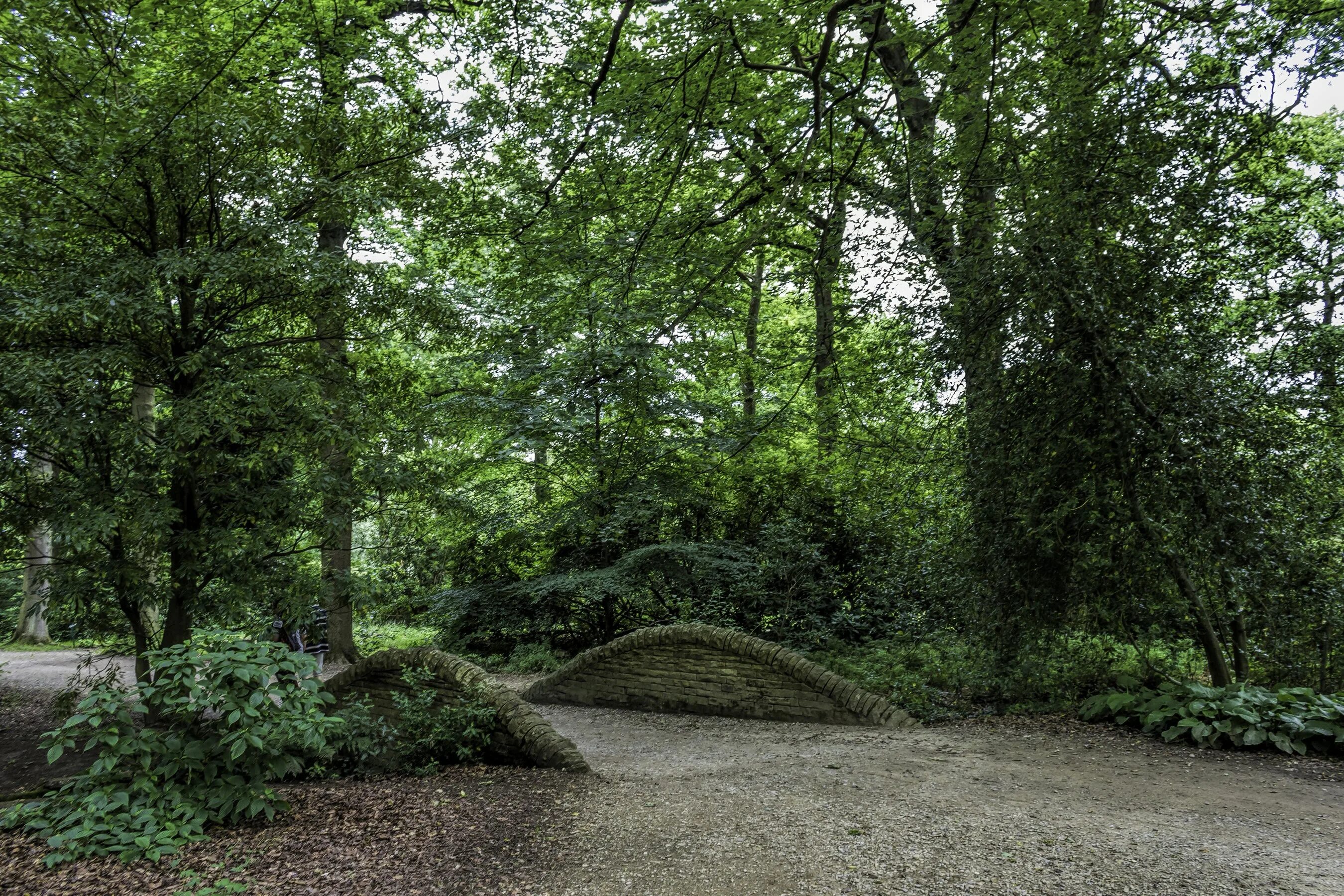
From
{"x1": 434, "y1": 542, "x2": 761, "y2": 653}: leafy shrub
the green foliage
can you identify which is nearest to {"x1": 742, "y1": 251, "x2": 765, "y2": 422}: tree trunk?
{"x1": 434, "y1": 542, "x2": 761, "y2": 653}: leafy shrub

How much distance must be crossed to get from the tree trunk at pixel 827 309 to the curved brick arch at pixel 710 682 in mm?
2808

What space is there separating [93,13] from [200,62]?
0.71m

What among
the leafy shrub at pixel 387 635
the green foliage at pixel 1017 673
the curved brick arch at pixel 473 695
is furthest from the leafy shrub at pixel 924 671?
the leafy shrub at pixel 387 635

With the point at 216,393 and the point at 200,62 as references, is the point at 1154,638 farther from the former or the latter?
the point at 200,62

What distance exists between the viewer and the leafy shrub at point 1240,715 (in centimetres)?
499

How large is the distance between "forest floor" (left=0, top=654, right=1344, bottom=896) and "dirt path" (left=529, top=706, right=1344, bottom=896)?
14 mm

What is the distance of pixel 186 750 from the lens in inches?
156

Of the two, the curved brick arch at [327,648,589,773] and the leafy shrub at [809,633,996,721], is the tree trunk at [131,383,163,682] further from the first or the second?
the leafy shrub at [809,633,996,721]

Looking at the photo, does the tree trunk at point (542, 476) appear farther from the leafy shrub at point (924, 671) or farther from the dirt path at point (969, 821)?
the dirt path at point (969, 821)

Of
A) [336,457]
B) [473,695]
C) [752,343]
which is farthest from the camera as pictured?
[752,343]

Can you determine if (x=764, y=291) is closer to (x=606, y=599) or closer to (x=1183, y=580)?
(x=1183, y=580)

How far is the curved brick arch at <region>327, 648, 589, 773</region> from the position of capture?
5.43 metres

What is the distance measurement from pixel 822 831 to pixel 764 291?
207 inches

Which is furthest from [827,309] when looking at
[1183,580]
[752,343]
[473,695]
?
[473,695]
